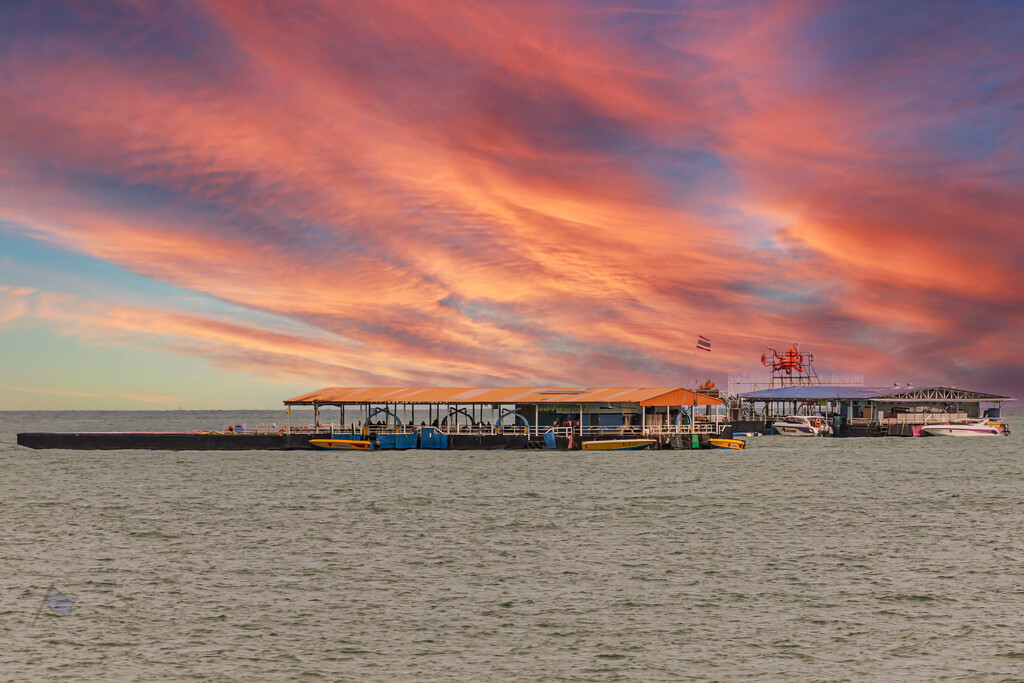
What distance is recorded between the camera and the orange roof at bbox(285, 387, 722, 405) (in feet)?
309

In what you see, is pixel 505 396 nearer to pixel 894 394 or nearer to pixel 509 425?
pixel 509 425

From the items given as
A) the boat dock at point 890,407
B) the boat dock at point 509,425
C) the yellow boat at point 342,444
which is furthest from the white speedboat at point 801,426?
the yellow boat at point 342,444

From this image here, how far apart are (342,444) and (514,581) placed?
64650mm

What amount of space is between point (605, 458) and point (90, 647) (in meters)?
73.7

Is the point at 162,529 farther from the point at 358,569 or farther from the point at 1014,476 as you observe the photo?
the point at 1014,476

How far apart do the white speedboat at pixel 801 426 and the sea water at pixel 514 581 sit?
243ft

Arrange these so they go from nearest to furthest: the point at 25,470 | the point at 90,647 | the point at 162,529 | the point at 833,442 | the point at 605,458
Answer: the point at 90,647, the point at 162,529, the point at 25,470, the point at 605,458, the point at 833,442

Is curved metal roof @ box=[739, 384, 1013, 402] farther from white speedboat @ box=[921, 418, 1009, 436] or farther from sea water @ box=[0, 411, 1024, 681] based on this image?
sea water @ box=[0, 411, 1024, 681]

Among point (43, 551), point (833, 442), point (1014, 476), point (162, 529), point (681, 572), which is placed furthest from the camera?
point (833, 442)

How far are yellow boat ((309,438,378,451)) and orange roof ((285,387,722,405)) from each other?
492 cm

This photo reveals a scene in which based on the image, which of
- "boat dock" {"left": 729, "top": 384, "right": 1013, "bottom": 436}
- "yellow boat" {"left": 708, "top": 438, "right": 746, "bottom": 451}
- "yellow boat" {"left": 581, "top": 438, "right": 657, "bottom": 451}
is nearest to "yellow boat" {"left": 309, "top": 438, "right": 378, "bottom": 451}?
"yellow boat" {"left": 581, "top": 438, "right": 657, "bottom": 451}

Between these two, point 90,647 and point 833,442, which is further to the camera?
point 833,442

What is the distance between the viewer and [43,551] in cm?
4003

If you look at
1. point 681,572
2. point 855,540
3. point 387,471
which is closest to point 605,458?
point 387,471
